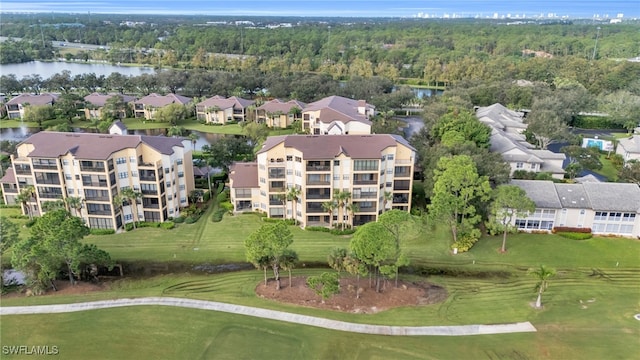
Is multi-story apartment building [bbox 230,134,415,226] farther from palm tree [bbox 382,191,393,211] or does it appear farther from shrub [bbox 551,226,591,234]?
shrub [bbox 551,226,591,234]

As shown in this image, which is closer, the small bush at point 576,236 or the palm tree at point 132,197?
the small bush at point 576,236

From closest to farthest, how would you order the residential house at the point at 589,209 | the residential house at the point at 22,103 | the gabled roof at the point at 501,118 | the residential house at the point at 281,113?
1. the residential house at the point at 589,209
2. the gabled roof at the point at 501,118
3. the residential house at the point at 281,113
4. the residential house at the point at 22,103

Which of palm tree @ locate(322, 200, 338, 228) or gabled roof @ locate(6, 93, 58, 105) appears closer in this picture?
palm tree @ locate(322, 200, 338, 228)

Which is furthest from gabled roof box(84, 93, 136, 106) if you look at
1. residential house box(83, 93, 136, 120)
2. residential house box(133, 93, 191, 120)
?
residential house box(133, 93, 191, 120)

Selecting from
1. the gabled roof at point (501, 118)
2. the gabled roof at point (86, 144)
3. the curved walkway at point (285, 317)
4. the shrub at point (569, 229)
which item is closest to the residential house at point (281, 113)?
the gabled roof at point (501, 118)

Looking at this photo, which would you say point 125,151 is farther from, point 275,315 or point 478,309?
point 478,309

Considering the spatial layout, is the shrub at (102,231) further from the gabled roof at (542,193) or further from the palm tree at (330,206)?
the gabled roof at (542,193)

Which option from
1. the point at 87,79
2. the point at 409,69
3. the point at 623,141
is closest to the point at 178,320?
the point at 623,141
